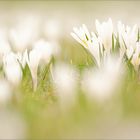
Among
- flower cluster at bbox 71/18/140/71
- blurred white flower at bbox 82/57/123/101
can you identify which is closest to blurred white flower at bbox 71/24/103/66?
flower cluster at bbox 71/18/140/71

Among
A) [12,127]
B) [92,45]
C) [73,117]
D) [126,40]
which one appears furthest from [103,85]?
[126,40]

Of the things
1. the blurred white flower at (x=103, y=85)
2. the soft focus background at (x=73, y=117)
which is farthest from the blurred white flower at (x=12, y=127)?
the blurred white flower at (x=103, y=85)

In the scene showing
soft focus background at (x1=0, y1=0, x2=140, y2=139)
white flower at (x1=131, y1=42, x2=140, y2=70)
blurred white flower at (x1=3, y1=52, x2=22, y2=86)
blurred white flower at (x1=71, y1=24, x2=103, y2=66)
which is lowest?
soft focus background at (x1=0, y1=0, x2=140, y2=139)

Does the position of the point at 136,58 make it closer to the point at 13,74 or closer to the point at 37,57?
the point at 37,57

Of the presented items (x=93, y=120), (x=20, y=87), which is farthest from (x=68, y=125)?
(x=20, y=87)

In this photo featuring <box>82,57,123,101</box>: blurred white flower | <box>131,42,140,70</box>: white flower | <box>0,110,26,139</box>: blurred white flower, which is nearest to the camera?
<box>0,110,26,139</box>: blurred white flower

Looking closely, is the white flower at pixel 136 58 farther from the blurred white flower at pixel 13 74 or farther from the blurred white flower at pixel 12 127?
the blurred white flower at pixel 12 127

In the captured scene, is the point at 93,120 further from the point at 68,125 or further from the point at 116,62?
the point at 116,62

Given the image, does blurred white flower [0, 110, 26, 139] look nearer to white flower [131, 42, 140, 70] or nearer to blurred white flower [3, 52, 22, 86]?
blurred white flower [3, 52, 22, 86]
